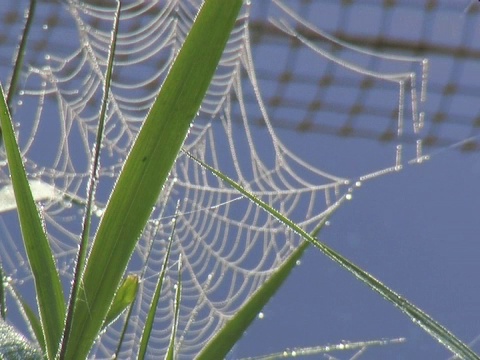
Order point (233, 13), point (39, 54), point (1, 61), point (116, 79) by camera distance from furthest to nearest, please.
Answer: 1. point (116, 79)
2. point (39, 54)
3. point (1, 61)
4. point (233, 13)

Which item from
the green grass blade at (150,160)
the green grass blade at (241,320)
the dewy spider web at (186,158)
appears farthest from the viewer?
the dewy spider web at (186,158)

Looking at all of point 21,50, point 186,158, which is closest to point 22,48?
point 21,50

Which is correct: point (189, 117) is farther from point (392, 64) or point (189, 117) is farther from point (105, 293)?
point (392, 64)

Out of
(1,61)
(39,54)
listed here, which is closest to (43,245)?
(1,61)

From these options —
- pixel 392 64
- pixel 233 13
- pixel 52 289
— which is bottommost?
pixel 52 289

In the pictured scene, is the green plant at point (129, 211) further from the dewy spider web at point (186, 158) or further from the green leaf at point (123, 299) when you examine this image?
the dewy spider web at point (186, 158)

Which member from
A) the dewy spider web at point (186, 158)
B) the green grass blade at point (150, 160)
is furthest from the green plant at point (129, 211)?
the dewy spider web at point (186, 158)
